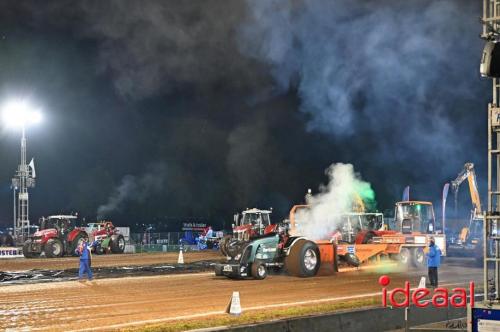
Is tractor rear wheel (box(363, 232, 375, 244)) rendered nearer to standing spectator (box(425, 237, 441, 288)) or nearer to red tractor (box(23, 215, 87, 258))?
standing spectator (box(425, 237, 441, 288))

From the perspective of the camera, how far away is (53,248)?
35250 millimetres

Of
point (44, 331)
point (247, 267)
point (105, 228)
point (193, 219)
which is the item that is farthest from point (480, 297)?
point (193, 219)

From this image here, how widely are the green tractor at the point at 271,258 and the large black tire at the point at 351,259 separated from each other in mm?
2818

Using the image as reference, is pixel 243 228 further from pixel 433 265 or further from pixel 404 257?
pixel 433 265

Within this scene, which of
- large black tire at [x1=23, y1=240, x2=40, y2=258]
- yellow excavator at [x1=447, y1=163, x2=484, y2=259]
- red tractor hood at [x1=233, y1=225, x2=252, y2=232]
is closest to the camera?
yellow excavator at [x1=447, y1=163, x2=484, y2=259]

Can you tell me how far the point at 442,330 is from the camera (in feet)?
38.5

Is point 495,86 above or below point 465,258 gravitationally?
above

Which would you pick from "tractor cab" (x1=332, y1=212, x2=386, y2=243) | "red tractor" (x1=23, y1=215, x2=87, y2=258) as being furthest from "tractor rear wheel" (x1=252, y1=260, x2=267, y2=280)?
"red tractor" (x1=23, y1=215, x2=87, y2=258)

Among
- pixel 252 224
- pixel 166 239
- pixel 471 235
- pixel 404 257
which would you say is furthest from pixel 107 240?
pixel 471 235

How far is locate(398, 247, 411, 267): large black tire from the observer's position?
2678 centimetres

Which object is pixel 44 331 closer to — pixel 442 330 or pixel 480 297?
pixel 442 330

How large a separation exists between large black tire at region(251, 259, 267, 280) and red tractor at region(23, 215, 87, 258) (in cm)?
1754

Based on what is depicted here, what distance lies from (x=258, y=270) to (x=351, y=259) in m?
5.44

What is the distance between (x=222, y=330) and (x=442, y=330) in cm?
423
